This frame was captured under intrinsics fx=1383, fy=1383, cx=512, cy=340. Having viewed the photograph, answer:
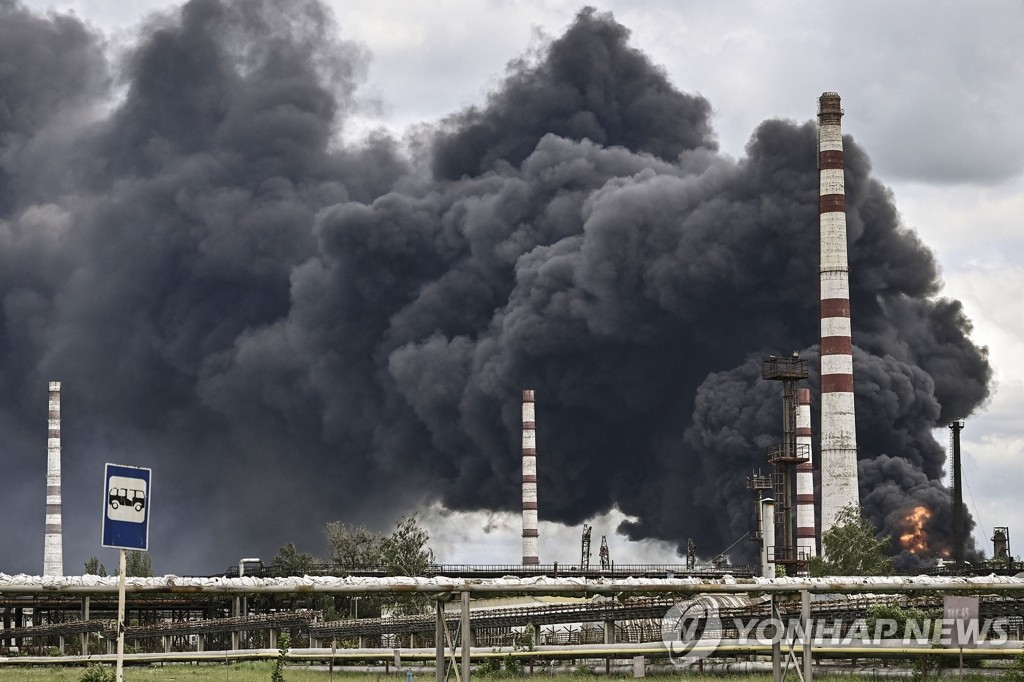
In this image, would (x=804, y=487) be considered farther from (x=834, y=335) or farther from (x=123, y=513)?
(x=123, y=513)

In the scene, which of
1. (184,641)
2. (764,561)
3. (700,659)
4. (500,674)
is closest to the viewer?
(700,659)

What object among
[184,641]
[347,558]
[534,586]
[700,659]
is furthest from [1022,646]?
[347,558]

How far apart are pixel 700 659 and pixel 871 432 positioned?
201 feet

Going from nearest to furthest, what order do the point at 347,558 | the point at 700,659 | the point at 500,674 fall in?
the point at 700,659 < the point at 500,674 < the point at 347,558

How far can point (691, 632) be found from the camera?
25.9m

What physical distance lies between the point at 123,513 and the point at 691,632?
1562cm

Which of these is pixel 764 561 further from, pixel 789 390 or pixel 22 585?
pixel 22 585

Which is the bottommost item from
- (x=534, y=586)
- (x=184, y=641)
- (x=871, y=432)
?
(x=184, y=641)

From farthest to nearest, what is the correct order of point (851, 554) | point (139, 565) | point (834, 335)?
1. point (139, 565)
2. point (834, 335)
3. point (851, 554)

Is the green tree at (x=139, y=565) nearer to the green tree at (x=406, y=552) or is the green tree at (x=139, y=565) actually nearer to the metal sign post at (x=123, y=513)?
the green tree at (x=406, y=552)

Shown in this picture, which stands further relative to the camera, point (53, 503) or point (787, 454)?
point (53, 503)

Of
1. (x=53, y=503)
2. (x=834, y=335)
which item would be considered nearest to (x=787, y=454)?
(x=834, y=335)

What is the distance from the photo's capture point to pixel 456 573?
7188cm

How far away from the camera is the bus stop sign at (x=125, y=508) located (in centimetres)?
1230
